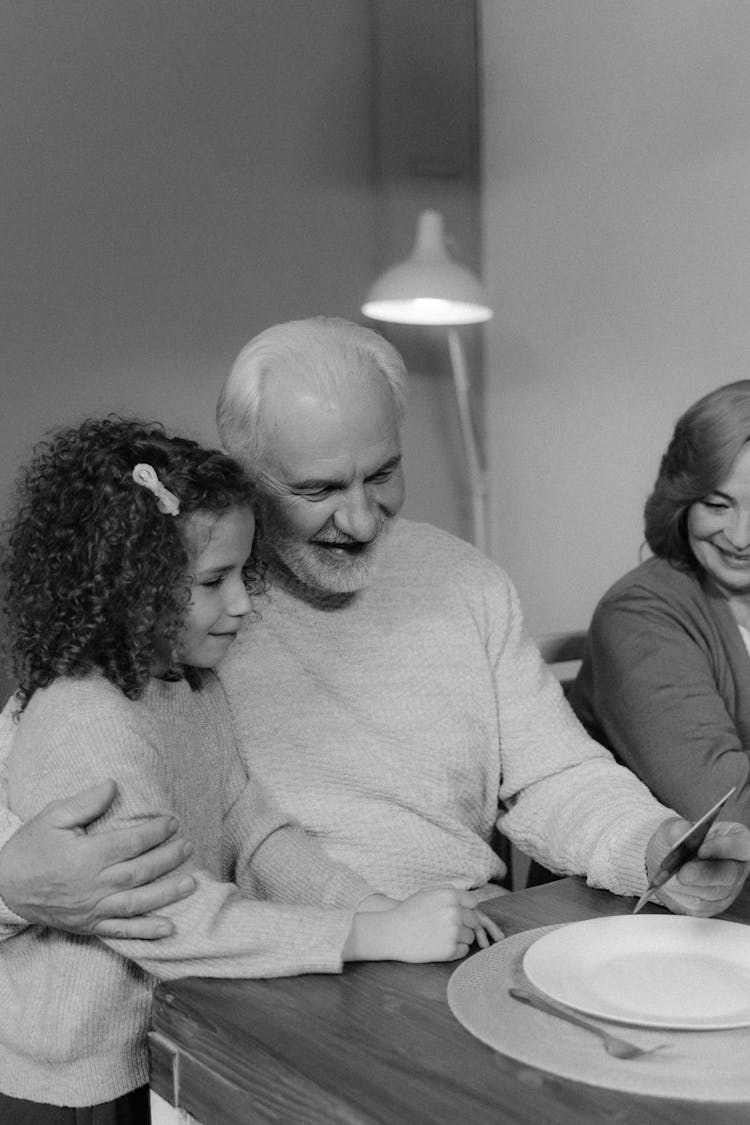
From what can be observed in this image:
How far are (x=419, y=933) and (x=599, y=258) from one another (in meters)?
2.17

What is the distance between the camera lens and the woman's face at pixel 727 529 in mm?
1789

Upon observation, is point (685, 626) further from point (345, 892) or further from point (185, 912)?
point (185, 912)

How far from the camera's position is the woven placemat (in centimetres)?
79

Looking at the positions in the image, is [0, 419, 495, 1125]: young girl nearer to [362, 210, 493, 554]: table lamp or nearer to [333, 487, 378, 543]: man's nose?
[333, 487, 378, 543]: man's nose

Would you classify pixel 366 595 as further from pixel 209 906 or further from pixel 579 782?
pixel 209 906

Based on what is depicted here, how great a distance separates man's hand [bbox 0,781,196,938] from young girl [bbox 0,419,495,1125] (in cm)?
2

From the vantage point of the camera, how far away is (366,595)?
154cm

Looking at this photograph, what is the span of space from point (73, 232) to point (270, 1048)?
2075 millimetres

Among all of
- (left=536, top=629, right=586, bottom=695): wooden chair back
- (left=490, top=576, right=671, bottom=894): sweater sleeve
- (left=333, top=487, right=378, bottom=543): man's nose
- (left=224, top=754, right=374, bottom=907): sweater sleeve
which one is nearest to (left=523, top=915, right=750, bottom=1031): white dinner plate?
(left=490, top=576, right=671, bottom=894): sweater sleeve

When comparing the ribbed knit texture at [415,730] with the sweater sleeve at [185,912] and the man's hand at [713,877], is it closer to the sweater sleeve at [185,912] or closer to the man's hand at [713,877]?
the man's hand at [713,877]

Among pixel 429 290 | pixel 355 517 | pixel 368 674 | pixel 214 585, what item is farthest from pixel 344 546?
pixel 429 290

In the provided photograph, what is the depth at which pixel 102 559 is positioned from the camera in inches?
46.3

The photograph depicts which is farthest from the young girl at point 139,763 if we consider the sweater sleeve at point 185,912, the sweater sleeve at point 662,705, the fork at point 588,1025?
the sweater sleeve at point 662,705

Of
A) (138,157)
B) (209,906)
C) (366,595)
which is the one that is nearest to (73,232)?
(138,157)
